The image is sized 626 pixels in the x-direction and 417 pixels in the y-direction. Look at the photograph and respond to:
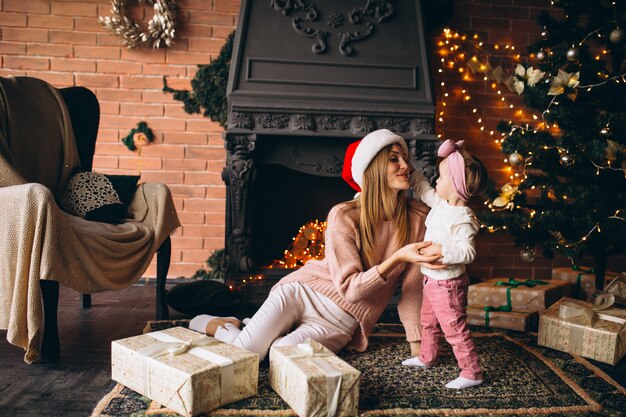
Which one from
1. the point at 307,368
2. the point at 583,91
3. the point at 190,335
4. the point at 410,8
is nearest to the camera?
the point at 307,368

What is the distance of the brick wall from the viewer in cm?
322

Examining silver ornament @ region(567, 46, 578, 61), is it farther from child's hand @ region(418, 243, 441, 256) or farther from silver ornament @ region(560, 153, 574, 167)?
child's hand @ region(418, 243, 441, 256)

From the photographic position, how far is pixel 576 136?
2.47 meters

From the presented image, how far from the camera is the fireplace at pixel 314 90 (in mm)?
2727

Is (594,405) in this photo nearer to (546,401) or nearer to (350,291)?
(546,401)

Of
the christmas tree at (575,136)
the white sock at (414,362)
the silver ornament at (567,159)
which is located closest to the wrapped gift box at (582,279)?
the christmas tree at (575,136)

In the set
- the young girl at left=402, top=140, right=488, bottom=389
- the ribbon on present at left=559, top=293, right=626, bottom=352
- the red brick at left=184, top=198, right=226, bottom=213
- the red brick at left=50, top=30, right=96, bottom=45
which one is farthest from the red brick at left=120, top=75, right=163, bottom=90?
the ribbon on present at left=559, top=293, right=626, bottom=352

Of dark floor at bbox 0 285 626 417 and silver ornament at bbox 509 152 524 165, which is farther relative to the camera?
silver ornament at bbox 509 152 524 165

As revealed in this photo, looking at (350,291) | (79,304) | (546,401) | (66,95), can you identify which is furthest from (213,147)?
(546,401)

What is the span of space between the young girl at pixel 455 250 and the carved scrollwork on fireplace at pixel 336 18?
1.35m

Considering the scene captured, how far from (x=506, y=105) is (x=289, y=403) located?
8.89ft

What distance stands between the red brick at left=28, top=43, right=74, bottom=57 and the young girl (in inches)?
103

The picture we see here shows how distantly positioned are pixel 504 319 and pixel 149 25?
2681 millimetres

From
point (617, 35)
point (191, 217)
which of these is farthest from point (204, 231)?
point (617, 35)
